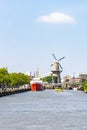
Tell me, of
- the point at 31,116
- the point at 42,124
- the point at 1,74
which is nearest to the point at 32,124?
the point at 42,124

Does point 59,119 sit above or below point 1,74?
below

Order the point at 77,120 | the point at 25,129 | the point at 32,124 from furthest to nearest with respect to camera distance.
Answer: the point at 77,120
the point at 32,124
the point at 25,129

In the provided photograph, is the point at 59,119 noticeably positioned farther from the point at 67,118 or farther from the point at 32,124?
the point at 32,124

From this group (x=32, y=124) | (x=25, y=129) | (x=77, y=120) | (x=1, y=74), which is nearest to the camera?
(x=25, y=129)

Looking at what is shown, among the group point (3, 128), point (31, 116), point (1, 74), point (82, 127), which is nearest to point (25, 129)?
point (3, 128)

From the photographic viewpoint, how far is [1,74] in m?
198

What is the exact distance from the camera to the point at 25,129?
5972 cm

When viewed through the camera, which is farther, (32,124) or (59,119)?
(59,119)

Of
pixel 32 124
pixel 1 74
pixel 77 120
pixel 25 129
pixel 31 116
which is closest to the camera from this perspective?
pixel 25 129

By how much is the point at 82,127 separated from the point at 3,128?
8257 mm

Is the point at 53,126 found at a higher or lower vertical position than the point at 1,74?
lower

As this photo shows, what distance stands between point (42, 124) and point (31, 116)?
37.2 ft

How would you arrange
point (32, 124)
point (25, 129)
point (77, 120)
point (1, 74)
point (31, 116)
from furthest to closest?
1. point (1, 74)
2. point (31, 116)
3. point (77, 120)
4. point (32, 124)
5. point (25, 129)

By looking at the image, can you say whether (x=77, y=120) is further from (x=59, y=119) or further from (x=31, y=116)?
(x=31, y=116)
